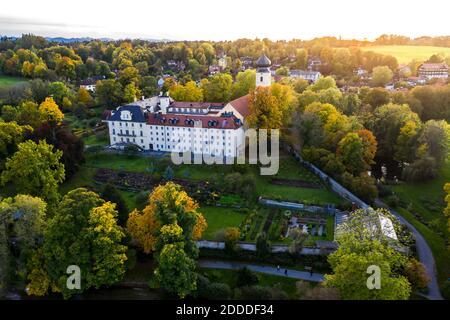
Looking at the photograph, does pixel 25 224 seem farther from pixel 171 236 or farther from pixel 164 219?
pixel 171 236

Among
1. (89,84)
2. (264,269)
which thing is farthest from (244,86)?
(264,269)

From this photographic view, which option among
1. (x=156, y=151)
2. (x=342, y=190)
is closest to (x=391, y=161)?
(x=342, y=190)

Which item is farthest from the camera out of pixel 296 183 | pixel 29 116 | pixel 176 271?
pixel 29 116

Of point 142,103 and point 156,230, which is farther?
point 142,103

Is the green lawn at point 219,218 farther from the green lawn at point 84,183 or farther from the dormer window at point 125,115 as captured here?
the dormer window at point 125,115

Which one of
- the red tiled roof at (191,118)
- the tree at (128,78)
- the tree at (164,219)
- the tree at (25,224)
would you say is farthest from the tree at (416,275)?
the tree at (128,78)
